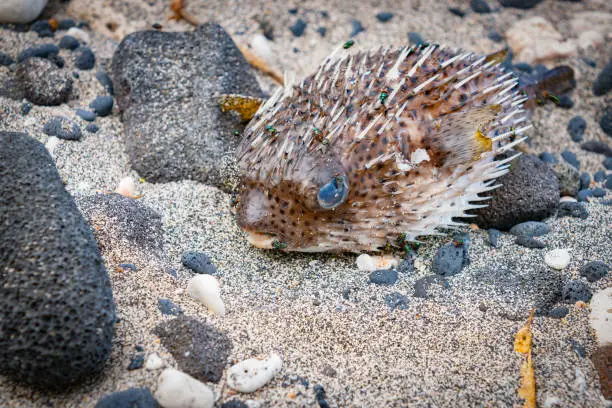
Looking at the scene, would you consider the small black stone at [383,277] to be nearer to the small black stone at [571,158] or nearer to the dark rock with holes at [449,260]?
the dark rock with holes at [449,260]

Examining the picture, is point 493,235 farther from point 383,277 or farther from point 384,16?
point 384,16

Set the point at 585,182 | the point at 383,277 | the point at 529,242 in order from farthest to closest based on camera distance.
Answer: the point at 585,182
the point at 529,242
the point at 383,277

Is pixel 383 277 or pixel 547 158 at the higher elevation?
pixel 547 158

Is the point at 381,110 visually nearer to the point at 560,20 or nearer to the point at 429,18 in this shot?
the point at 429,18

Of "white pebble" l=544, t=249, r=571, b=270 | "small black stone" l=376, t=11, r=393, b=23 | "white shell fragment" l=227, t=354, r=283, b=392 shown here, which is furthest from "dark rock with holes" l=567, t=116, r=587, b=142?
"white shell fragment" l=227, t=354, r=283, b=392

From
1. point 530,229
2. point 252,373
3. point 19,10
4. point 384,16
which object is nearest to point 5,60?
point 19,10

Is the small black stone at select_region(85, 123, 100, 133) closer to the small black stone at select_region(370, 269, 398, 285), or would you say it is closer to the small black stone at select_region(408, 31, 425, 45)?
the small black stone at select_region(370, 269, 398, 285)

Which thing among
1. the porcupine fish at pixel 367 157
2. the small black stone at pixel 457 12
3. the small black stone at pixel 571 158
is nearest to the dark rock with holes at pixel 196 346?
the porcupine fish at pixel 367 157
